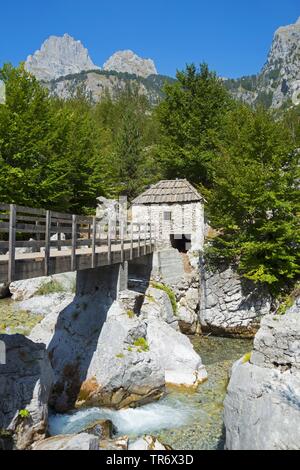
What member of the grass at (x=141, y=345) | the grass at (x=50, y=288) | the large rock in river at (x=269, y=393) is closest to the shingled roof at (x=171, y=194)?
the grass at (x=50, y=288)

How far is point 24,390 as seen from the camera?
976 cm

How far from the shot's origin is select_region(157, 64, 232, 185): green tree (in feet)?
105

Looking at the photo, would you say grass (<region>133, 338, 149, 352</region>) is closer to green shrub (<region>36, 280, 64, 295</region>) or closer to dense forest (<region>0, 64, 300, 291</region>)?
dense forest (<region>0, 64, 300, 291</region>)

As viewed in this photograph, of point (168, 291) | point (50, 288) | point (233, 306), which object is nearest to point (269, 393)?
point (233, 306)

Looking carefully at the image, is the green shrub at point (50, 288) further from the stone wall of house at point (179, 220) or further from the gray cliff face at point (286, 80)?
the gray cliff face at point (286, 80)

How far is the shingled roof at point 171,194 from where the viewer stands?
26.6 m

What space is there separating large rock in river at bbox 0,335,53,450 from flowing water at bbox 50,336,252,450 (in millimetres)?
1491

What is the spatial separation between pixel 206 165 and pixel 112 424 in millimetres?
24875

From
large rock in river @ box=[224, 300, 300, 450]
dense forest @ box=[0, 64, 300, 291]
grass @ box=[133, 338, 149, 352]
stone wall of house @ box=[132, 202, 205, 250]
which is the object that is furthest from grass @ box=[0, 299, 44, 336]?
large rock in river @ box=[224, 300, 300, 450]

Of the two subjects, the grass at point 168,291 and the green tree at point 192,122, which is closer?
the grass at point 168,291

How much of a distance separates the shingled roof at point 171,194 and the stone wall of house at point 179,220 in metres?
0.38

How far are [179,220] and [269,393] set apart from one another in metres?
19.0

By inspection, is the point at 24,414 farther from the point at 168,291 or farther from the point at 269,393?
the point at 168,291

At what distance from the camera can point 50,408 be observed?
12492mm
